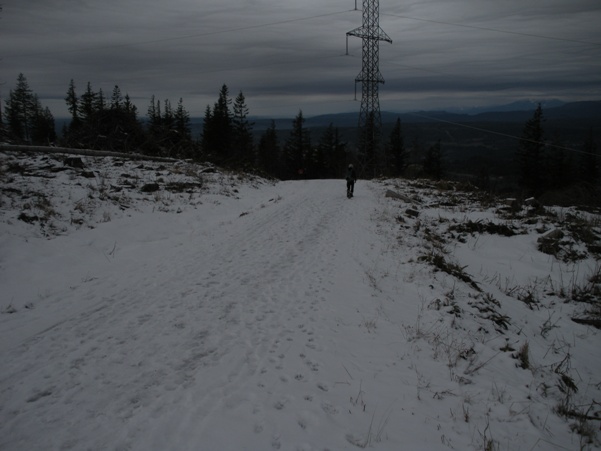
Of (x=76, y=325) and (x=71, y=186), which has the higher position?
(x=71, y=186)

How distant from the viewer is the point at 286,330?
18.9 feet

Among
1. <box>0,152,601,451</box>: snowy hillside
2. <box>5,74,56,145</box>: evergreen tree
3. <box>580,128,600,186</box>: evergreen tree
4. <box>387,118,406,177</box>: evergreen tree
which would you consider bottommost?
<box>0,152,601,451</box>: snowy hillside

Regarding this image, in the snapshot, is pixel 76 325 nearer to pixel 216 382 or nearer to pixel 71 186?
pixel 216 382

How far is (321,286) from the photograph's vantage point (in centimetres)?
766

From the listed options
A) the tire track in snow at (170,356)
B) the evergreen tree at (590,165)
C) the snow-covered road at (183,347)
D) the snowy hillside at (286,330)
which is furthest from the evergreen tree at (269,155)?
the tire track in snow at (170,356)

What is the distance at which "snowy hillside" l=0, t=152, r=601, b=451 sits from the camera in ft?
12.5

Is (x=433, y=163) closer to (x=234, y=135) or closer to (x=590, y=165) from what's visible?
(x=590, y=165)

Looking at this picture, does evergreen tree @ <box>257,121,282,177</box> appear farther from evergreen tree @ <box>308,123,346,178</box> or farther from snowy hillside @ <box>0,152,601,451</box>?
snowy hillside @ <box>0,152,601,451</box>

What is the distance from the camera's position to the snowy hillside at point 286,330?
12.5 feet

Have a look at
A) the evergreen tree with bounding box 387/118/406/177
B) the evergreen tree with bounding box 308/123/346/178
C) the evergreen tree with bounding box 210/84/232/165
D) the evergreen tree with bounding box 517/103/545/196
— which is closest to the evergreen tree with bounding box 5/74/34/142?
the evergreen tree with bounding box 210/84/232/165

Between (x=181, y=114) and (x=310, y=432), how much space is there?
6480 cm

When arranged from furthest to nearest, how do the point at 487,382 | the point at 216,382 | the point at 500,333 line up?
the point at 500,333, the point at 487,382, the point at 216,382

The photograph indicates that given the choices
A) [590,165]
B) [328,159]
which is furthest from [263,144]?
[590,165]

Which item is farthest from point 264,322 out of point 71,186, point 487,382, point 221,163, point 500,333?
point 221,163
